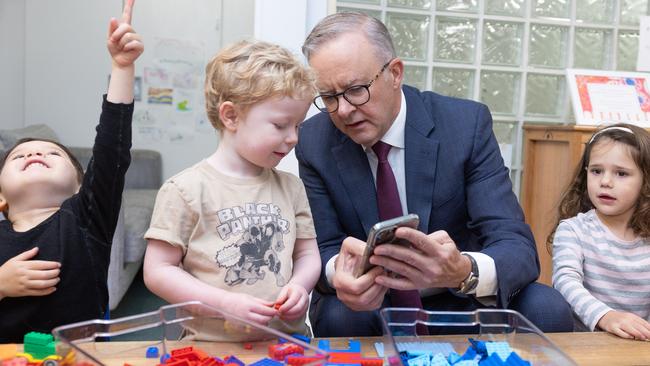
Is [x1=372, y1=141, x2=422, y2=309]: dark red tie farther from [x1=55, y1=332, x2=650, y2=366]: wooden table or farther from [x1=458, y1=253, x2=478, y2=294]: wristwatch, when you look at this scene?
[x1=55, y1=332, x2=650, y2=366]: wooden table

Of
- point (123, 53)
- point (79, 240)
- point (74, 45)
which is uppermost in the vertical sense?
point (74, 45)

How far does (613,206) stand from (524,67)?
138 centimetres

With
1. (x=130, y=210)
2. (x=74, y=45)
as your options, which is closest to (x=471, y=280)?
(x=130, y=210)

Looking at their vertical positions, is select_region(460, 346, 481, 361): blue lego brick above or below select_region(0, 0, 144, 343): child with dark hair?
below

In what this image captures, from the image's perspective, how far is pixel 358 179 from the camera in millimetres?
1497

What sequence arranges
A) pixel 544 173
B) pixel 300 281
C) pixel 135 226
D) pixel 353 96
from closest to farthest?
1. pixel 300 281
2. pixel 353 96
3. pixel 544 173
4. pixel 135 226

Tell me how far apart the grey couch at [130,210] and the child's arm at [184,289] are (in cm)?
189

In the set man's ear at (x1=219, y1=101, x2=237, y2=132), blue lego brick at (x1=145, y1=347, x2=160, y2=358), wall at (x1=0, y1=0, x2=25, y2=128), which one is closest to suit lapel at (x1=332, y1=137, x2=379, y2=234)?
man's ear at (x1=219, y1=101, x2=237, y2=132)

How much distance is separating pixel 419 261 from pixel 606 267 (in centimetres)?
71

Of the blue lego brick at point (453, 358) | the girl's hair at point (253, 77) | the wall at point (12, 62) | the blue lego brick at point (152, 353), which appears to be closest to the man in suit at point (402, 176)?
the girl's hair at point (253, 77)

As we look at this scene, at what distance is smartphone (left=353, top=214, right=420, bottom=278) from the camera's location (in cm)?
92

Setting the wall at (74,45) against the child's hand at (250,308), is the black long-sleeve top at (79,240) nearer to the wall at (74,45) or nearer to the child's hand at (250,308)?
the child's hand at (250,308)

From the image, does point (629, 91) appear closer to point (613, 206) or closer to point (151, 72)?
point (613, 206)

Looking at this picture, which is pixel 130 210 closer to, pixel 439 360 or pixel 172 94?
pixel 172 94
